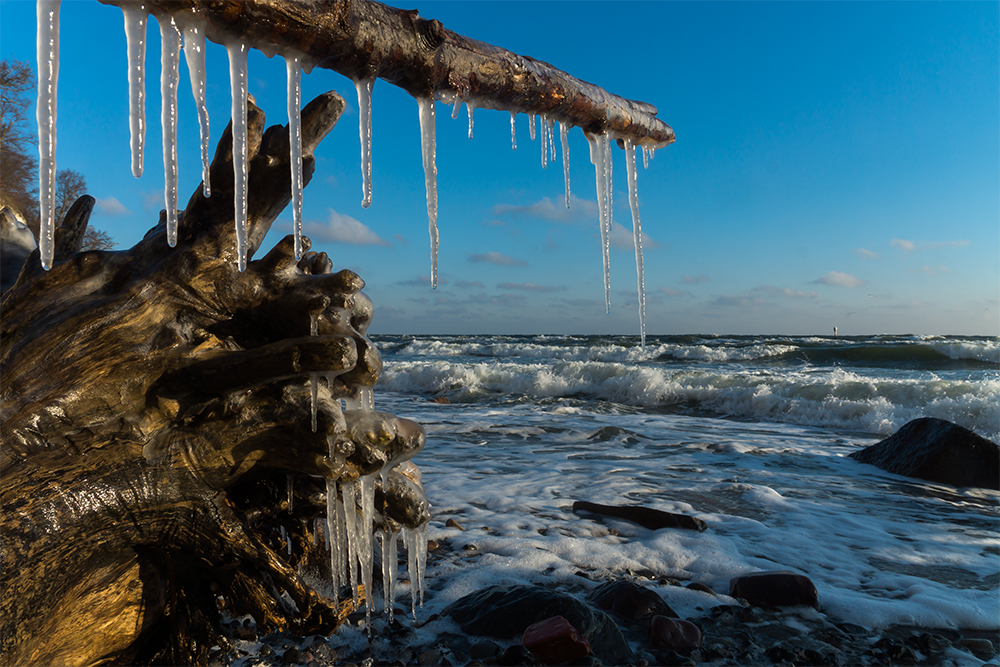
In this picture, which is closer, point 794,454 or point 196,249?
point 196,249

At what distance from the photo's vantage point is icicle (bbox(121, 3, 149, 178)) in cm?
148

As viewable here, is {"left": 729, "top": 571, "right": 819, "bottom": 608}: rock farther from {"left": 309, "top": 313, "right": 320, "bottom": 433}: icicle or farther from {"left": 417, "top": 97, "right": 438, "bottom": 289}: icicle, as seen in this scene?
{"left": 309, "top": 313, "right": 320, "bottom": 433}: icicle

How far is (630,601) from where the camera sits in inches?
127

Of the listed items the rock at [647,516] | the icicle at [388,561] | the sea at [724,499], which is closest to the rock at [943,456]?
the sea at [724,499]

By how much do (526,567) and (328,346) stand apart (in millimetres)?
2623

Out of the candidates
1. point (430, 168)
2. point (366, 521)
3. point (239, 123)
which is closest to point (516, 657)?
point (366, 521)

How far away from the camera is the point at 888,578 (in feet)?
12.3

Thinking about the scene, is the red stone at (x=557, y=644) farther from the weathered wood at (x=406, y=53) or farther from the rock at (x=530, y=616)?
the weathered wood at (x=406, y=53)

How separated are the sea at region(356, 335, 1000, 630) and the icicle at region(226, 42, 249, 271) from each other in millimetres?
2559

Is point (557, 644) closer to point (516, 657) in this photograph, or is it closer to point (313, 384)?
point (516, 657)

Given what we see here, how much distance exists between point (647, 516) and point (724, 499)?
1333 millimetres

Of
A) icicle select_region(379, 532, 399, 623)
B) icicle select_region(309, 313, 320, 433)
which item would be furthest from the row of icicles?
icicle select_region(379, 532, 399, 623)

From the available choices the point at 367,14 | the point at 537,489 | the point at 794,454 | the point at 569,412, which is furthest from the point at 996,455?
the point at 367,14

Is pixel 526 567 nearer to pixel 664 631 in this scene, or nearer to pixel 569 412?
pixel 664 631
